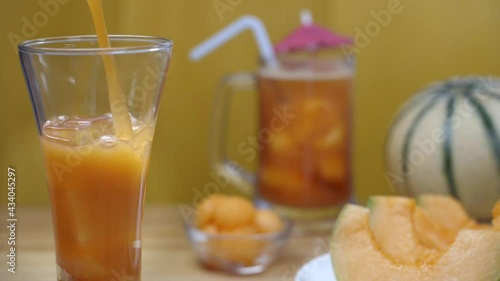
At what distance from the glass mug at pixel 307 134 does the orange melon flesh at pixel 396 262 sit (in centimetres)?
41

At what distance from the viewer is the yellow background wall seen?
4.81ft

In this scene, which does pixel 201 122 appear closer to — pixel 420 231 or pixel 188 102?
pixel 188 102

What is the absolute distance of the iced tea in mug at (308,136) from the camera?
51.4 inches

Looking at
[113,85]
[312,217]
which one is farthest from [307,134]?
[113,85]

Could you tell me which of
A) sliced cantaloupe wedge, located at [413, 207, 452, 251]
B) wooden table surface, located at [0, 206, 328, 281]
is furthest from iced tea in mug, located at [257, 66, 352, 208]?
sliced cantaloupe wedge, located at [413, 207, 452, 251]

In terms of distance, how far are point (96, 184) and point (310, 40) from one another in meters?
0.61

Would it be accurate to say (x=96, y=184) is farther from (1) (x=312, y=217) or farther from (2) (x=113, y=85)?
(1) (x=312, y=217)

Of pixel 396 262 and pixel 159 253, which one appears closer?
pixel 396 262

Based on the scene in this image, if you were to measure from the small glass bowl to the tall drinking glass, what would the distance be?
308 millimetres

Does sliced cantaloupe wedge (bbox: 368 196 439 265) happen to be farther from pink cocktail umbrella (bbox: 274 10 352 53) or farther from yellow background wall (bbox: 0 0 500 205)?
yellow background wall (bbox: 0 0 500 205)

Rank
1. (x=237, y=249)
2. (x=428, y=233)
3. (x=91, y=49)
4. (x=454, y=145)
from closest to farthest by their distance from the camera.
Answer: (x=91, y=49) → (x=428, y=233) → (x=237, y=249) → (x=454, y=145)

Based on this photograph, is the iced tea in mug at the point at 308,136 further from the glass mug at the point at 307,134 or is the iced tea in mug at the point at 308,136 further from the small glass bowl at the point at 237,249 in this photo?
the small glass bowl at the point at 237,249

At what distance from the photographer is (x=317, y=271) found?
93 cm

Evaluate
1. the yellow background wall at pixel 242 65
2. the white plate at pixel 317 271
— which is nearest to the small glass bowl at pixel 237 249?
the white plate at pixel 317 271
